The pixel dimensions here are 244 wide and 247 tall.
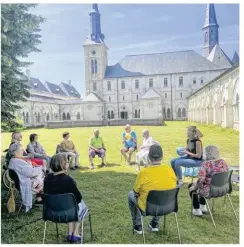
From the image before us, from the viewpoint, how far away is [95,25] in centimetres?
376

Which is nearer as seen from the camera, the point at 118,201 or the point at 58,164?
the point at 58,164

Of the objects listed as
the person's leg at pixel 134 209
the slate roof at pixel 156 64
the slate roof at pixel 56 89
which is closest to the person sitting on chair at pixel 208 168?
the person's leg at pixel 134 209

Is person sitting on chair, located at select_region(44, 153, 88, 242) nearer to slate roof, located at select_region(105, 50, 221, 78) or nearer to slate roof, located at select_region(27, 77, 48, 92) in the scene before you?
slate roof, located at select_region(27, 77, 48, 92)

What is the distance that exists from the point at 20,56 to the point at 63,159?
85.1 inches

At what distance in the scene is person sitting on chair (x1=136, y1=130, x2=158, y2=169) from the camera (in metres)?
4.12

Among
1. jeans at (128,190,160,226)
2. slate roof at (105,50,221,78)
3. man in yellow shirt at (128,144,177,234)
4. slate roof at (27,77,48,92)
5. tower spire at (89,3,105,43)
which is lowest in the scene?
jeans at (128,190,160,226)

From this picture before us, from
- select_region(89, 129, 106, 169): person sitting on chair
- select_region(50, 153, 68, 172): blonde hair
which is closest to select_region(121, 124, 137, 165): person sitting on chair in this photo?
select_region(89, 129, 106, 169): person sitting on chair

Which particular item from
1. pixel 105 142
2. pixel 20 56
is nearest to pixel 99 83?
pixel 105 142

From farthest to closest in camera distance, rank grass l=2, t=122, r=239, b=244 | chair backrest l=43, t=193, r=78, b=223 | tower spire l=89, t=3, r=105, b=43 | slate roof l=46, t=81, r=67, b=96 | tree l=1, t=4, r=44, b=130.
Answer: slate roof l=46, t=81, r=67, b=96 < tower spire l=89, t=3, r=105, b=43 < tree l=1, t=4, r=44, b=130 < grass l=2, t=122, r=239, b=244 < chair backrest l=43, t=193, r=78, b=223

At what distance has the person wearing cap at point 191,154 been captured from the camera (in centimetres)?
371

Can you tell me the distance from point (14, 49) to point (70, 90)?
41.6 inches

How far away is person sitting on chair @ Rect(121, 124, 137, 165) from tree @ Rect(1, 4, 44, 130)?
162cm

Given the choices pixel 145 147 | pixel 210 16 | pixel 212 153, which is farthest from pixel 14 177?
pixel 210 16

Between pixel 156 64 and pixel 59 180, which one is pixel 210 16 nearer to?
pixel 156 64
